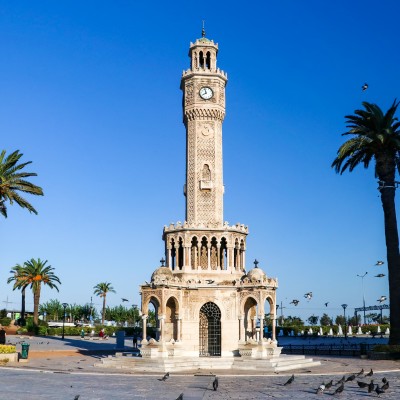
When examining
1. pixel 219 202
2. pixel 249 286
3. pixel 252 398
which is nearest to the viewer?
pixel 252 398

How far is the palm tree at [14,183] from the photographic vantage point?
139ft

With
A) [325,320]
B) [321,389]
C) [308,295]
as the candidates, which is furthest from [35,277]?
[325,320]

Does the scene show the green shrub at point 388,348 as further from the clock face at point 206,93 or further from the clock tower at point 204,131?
the clock face at point 206,93

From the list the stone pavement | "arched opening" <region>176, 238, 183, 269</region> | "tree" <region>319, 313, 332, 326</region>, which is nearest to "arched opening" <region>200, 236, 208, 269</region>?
"arched opening" <region>176, 238, 183, 269</region>

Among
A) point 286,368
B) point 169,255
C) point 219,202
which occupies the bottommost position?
point 286,368

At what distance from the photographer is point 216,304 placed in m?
40.7

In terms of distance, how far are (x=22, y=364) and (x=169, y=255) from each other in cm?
1255

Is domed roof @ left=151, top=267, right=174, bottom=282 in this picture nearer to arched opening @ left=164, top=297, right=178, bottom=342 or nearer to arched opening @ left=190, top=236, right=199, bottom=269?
arched opening @ left=164, top=297, right=178, bottom=342

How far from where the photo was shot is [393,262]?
4172 centimetres

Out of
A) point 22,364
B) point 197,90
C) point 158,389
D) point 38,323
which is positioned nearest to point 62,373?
point 22,364

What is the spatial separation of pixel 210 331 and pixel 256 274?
17.4 ft

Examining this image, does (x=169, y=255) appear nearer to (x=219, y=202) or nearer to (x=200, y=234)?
(x=200, y=234)

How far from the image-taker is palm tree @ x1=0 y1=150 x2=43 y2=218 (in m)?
42.5

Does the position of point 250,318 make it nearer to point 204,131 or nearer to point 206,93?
point 204,131
